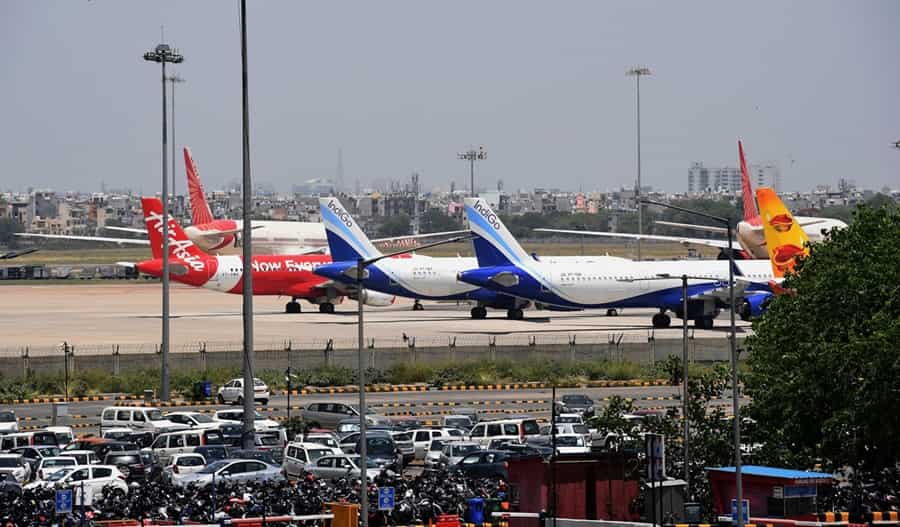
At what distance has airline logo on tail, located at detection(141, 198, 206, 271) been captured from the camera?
10369 cm

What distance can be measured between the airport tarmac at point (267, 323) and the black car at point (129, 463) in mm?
37418

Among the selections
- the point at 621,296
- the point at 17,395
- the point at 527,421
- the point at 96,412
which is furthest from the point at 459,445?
the point at 621,296

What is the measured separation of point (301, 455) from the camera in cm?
4528

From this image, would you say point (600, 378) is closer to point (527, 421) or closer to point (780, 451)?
point (527, 421)

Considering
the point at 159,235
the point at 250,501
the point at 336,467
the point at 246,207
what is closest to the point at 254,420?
the point at 246,207

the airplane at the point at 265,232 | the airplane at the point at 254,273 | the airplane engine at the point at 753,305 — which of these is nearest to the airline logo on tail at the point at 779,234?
the airplane engine at the point at 753,305

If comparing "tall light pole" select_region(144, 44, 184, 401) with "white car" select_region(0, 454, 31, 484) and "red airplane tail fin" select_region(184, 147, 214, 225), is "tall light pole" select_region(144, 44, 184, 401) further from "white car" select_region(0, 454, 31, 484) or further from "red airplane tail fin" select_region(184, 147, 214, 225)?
"red airplane tail fin" select_region(184, 147, 214, 225)

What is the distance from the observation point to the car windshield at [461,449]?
45.9 m

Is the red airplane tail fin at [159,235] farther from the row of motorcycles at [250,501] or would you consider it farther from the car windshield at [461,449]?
the row of motorcycles at [250,501]

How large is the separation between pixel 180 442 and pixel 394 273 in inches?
2332

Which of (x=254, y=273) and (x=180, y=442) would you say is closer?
(x=180, y=442)

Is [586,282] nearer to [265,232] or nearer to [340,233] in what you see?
[340,233]

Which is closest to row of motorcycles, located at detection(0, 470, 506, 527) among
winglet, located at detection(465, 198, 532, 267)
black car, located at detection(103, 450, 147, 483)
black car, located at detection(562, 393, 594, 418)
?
black car, located at detection(103, 450, 147, 483)

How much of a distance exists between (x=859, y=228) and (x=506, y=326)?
185 ft
